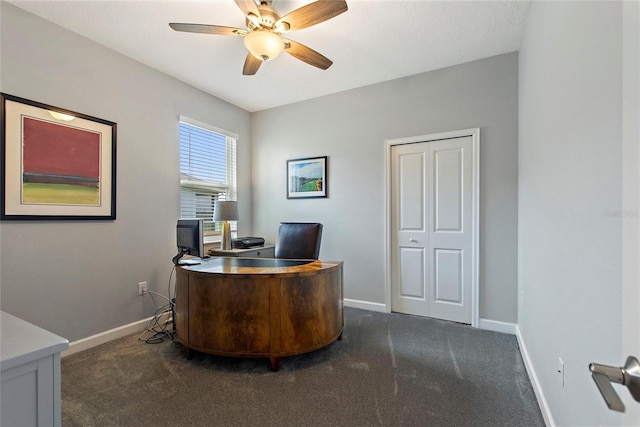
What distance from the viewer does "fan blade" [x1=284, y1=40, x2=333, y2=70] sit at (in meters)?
2.20

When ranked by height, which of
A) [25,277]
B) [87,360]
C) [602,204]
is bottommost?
[87,360]

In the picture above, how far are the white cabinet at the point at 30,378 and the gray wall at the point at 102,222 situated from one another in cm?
181

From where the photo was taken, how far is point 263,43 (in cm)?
205

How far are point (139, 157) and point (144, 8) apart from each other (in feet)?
4.31

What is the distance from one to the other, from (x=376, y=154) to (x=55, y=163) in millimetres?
3010

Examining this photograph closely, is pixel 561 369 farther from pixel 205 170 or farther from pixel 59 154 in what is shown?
pixel 205 170

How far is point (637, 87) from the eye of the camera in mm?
522

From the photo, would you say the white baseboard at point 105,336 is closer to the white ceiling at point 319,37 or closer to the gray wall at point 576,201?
the white ceiling at point 319,37

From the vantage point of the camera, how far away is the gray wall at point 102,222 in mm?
2191

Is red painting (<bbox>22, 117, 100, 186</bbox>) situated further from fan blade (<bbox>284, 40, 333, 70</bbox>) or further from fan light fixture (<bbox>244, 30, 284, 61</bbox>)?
fan blade (<bbox>284, 40, 333, 70</bbox>)

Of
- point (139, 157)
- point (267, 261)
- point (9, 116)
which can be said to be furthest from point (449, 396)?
point (9, 116)

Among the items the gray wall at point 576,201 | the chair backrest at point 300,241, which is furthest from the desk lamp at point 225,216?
the gray wall at point 576,201

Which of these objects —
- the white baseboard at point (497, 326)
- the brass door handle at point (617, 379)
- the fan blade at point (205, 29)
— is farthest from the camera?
the white baseboard at point (497, 326)

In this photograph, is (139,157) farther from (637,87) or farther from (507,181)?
(507,181)
